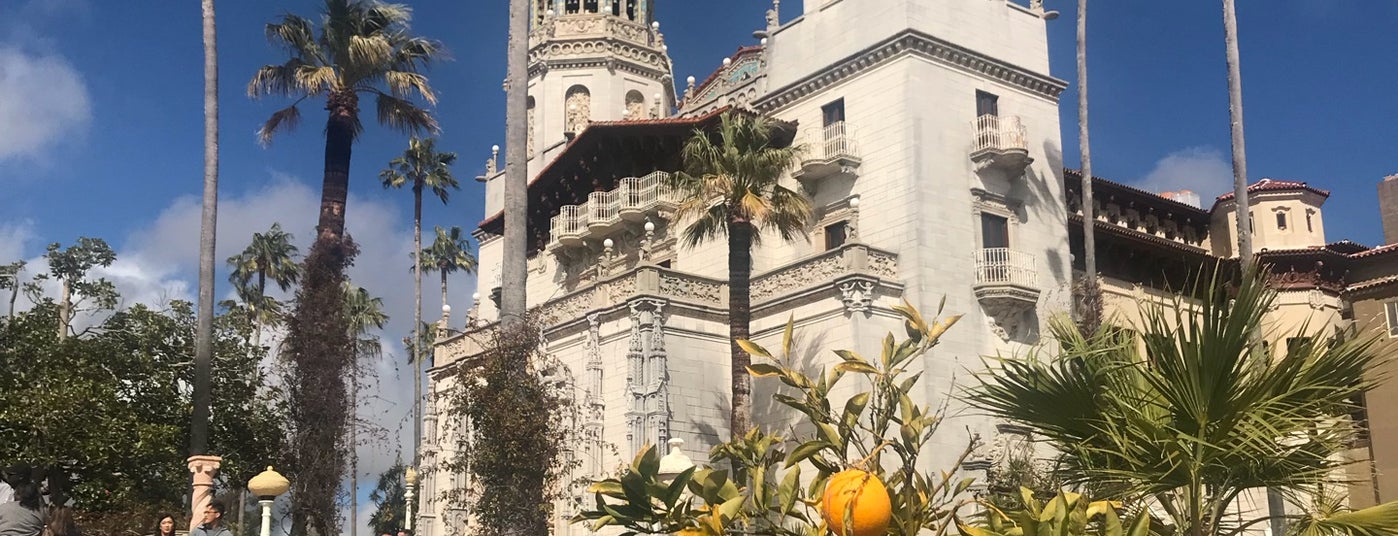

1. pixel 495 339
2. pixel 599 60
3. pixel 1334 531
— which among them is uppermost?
pixel 599 60

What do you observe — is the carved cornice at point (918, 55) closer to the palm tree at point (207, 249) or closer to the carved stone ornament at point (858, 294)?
the carved stone ornament at point (858, 294)

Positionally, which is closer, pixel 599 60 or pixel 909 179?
Answer: pixel 909 179

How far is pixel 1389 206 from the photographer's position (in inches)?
1613

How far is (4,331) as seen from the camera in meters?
28.2

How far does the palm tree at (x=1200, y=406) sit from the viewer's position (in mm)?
8109

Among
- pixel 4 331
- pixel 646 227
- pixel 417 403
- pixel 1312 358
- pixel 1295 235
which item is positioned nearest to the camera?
pixel 1312 358

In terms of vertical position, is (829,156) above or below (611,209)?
below

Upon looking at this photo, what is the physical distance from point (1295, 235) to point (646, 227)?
72.7 ft

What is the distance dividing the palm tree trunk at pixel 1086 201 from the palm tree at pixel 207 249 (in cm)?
1978

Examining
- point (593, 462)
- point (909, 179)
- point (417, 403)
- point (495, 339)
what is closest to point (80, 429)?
point (495, 339)

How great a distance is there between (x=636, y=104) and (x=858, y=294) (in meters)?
20.8

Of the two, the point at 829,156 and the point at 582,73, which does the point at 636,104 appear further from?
the point at 829,156

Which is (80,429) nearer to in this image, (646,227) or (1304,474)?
(646,227)

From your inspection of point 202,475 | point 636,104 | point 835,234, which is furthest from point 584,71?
point 202,475
